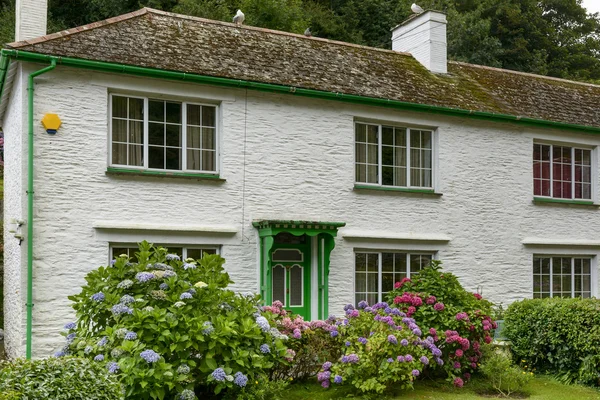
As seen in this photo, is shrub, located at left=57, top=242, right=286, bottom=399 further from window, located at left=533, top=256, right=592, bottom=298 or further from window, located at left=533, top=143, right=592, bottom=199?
window, located at left=533, top=143, right=592, bottom=199

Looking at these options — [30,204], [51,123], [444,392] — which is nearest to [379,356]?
[444,392]

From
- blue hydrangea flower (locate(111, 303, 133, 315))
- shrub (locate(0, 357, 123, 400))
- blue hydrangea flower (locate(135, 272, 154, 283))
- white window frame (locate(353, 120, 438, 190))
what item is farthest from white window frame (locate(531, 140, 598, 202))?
shrub (locate(0, 357, 123, 400))

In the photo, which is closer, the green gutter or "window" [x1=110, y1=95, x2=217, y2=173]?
the green gutter

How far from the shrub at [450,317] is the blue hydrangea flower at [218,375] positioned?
13.5 ft

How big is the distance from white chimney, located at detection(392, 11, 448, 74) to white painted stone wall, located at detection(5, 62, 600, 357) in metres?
2.61

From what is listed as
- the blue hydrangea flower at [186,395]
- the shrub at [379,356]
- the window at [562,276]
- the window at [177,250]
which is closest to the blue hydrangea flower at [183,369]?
the blue hydrangea flower at [186,395]

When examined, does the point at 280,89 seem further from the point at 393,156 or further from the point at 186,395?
the point at 186,395

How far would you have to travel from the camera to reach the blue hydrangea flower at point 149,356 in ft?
28.8

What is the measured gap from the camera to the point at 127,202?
44.8 feet

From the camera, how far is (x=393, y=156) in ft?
55.2

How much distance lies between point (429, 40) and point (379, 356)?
428 inches

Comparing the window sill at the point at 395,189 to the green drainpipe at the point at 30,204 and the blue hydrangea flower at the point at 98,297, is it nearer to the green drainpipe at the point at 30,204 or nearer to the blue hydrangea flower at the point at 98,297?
the green drainpipe at the point at 30,204

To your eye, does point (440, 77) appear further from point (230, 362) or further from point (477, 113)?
point (230, 362)

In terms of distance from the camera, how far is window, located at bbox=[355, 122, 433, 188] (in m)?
16.4
